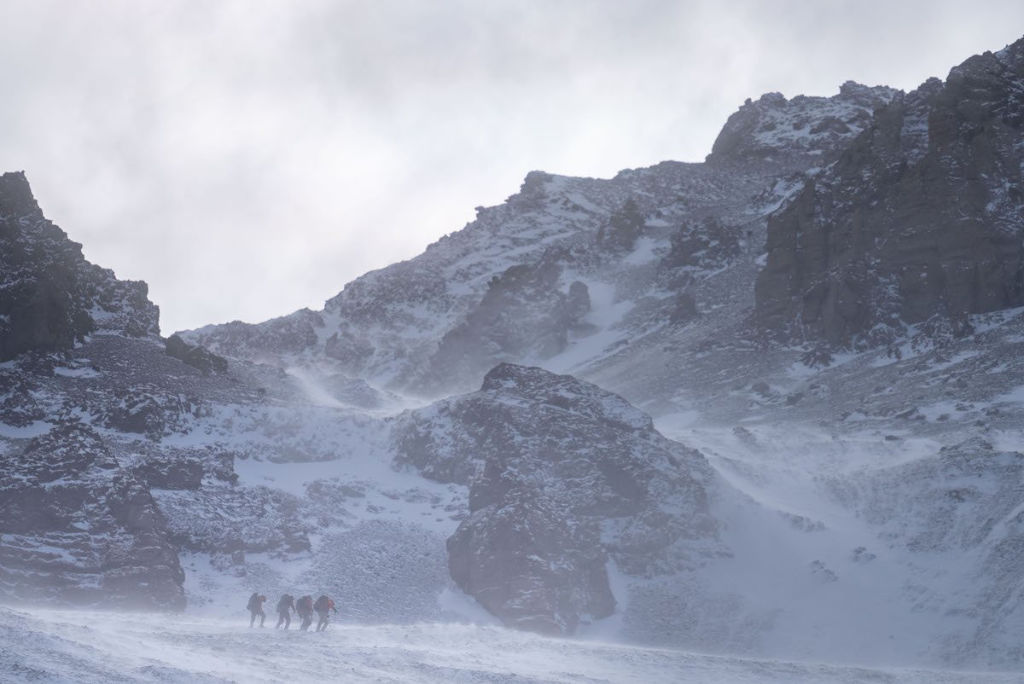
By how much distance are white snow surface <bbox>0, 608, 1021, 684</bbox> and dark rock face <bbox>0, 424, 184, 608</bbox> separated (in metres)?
8.15

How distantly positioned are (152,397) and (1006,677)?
47.0 meters

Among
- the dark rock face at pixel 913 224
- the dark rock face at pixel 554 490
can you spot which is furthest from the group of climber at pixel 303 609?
the dark rock face at pixel 913 224

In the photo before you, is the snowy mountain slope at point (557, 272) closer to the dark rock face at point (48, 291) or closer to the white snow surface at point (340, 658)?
the dark rock face at point (48, 291)

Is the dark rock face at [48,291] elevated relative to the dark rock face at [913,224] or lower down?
lower down

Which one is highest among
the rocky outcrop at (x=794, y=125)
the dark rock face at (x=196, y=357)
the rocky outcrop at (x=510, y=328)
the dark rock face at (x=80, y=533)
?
the rocky outcrop at (x=794, y=125)

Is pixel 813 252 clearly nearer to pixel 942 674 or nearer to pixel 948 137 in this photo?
pixel 948 137

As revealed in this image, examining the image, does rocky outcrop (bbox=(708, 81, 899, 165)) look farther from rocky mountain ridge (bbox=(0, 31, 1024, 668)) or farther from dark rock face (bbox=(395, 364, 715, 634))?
dark rock face (bbox=(395, 364, 715, 634))

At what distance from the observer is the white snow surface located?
26656 mm

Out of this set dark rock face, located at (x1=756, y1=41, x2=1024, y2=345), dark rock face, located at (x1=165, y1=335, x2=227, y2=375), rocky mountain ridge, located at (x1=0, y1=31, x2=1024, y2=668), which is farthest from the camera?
dark rock face, located at (x1=756, y1=41, x2=1024, y2=345)

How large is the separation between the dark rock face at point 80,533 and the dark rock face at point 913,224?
57.0 meters

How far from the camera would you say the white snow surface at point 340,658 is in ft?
87.5

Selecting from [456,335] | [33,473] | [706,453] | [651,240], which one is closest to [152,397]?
[33,473]

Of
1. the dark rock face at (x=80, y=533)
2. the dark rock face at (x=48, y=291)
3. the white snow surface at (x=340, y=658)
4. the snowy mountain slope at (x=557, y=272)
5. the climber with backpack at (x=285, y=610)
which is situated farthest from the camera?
the snowy mountain slope at (x=557, y=272)

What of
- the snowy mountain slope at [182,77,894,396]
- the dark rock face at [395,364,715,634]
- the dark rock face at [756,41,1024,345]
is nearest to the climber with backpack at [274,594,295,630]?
the dark rock face at [395,364,715,634]
